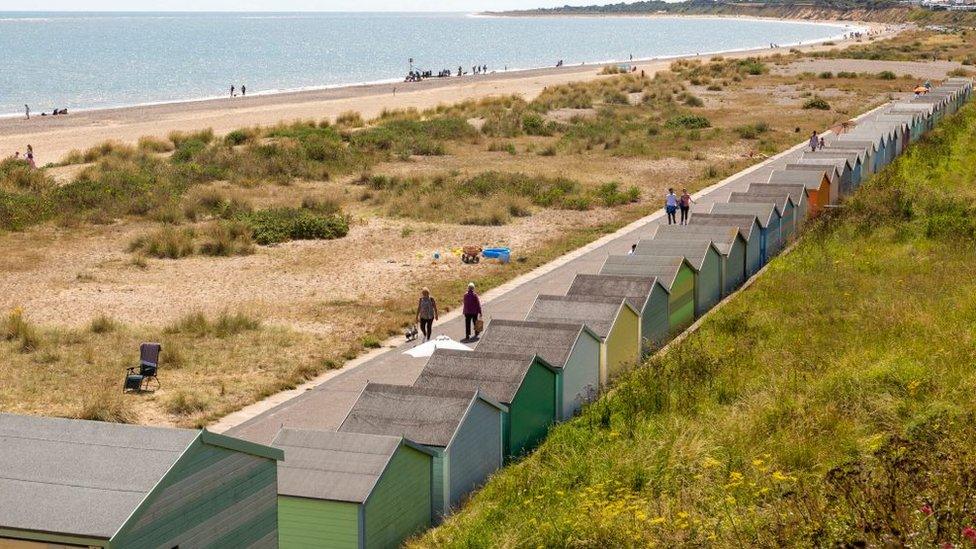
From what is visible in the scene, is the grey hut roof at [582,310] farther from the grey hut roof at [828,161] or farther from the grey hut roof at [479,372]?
the grey hut roof at [828,161]

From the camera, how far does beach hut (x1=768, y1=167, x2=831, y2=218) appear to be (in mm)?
26766

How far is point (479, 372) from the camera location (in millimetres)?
13008

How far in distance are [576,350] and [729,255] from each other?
7412 millimetres

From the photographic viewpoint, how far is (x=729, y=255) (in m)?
20.8

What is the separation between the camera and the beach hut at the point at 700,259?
19281 millimetres

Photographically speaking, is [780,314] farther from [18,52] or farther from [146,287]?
[18,52]

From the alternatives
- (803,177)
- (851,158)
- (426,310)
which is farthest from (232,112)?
(426,310)

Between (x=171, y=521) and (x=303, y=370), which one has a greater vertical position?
(x=171, y=521)

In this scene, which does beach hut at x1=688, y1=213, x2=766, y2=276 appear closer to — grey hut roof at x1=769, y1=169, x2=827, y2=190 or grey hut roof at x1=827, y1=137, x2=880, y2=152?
grey hut roof at x1=769, y1=169, x2=827, y2=190

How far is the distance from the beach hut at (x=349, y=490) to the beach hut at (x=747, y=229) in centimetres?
1227

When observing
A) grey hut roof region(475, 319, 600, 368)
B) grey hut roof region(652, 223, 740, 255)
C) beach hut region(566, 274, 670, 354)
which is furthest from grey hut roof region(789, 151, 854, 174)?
grey hut roof region(475, 319, 600, 368)

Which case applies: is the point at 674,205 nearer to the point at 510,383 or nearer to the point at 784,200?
the point at 784,200

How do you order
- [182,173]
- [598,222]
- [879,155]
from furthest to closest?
[182,173] < [879,155] < [598,222]

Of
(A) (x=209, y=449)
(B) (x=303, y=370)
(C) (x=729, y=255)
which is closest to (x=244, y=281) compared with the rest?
(B) (x=303, y=370)
